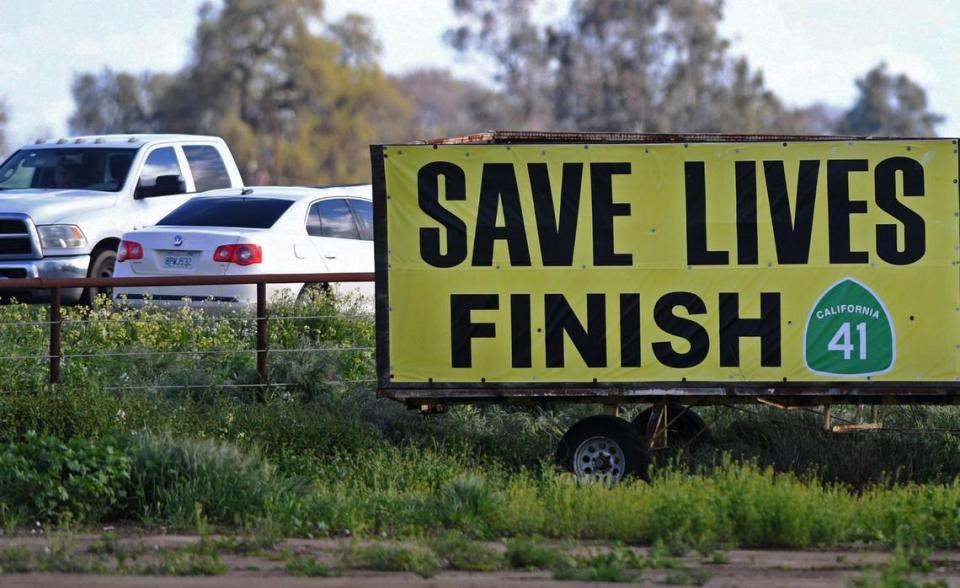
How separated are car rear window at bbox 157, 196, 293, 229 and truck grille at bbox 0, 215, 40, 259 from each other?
63.6 inches

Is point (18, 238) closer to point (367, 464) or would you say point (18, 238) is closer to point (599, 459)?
point (367, 464)

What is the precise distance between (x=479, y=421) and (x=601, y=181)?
291 centimetres

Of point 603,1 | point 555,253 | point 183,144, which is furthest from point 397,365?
point 603,1

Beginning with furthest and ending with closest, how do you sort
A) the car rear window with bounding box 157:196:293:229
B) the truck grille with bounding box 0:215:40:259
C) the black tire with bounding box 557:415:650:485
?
the truck grille with bounding box 0:215:40:259 → the car rear window with bounding box 157:196:293:229 → the black tire with bounding box 557:415:650:485

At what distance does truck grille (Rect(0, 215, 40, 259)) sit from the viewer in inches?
597

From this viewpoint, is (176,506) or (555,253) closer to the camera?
(176,506)

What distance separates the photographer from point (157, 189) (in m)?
16.5

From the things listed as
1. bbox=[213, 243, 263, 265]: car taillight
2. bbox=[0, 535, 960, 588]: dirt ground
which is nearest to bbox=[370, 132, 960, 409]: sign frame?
bbox=[0, 535, 960, 588]: dirt ground

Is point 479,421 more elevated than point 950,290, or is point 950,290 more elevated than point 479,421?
point 950,290

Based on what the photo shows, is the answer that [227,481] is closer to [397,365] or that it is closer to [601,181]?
[397,365]

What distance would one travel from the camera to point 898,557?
285 inches

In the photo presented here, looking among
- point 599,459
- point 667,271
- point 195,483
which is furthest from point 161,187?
point 667,271

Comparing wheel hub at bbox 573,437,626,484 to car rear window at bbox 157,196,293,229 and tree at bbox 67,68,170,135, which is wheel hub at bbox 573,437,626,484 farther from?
tree at bbox 67,68,170,135

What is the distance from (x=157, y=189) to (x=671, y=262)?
29.3ft
